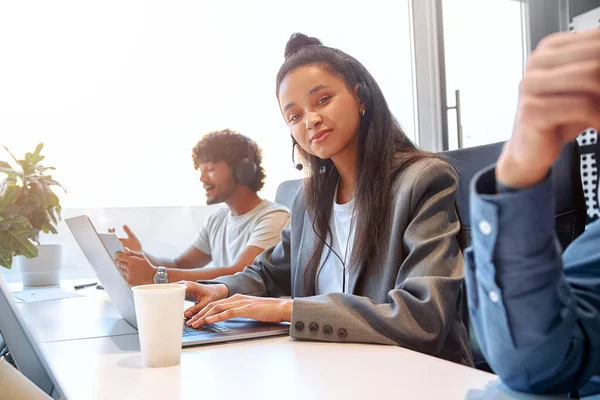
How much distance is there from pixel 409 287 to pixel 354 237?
0.89ft

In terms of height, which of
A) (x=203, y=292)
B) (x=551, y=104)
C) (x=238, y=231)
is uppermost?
(x=551, y=104)

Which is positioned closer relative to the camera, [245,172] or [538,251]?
Result: [538,251]

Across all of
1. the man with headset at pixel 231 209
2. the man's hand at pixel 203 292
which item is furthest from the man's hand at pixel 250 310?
the man with headset at pixel 231 209

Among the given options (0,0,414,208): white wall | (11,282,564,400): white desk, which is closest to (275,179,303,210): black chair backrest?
(0,0,414,208): white wall

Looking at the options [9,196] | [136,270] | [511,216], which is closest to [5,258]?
[9,196]

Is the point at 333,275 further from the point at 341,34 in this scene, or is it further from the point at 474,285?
the point at 341,34

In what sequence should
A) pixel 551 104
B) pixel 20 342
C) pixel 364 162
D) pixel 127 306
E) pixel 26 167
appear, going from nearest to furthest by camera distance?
pixel 551 104
pixel 20 342
pixel 127 306
pixel 364 162
pixel 26 167

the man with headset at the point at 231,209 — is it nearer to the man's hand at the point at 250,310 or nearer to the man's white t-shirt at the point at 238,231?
the man's white t-shirt at the point at 238,231

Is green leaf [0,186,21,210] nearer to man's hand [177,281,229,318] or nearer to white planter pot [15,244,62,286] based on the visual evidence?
man's hand [177,281,229,318]

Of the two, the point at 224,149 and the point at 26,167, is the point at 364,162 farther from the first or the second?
the point at 224,149

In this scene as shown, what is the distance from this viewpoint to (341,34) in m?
2.63

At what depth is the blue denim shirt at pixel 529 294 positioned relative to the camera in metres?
0.45

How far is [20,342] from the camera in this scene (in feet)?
2.71

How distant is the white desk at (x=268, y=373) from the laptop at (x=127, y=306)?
23 millimetres
